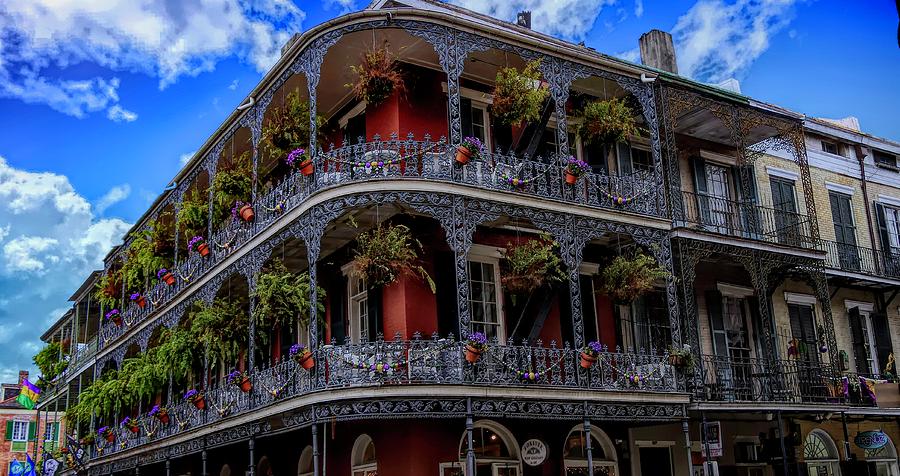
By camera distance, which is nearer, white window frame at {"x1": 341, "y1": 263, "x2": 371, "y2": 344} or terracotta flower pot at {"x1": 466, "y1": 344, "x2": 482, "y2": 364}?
terracotta flower pot at {"x1": 466, "y1": 344, "x2": 482, "y2": 364}

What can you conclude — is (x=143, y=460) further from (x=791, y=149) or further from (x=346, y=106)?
(x=791, y=149)

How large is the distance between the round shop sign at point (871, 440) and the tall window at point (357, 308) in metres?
11.2

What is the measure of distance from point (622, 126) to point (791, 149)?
Answer: 7.14m

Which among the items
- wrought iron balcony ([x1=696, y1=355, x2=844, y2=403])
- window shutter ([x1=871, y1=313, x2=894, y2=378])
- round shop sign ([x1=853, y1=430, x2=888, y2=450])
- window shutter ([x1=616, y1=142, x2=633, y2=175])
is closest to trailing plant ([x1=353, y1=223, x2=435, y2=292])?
window shutter ([x1=616, y1=142, x2=633, y2=175])

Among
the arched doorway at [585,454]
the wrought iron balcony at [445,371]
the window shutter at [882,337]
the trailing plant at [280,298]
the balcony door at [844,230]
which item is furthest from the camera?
the balcony door at [844,230]

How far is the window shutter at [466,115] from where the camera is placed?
17.3 m

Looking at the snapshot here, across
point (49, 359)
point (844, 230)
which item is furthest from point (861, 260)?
point (49, 359)

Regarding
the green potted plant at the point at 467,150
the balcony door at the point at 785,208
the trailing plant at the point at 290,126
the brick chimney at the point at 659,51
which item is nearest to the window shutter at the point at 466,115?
the green potted plant at the point at 467,150

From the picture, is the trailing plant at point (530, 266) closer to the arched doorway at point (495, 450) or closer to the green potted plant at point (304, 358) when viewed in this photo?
the arched doorway at point (495, 450)

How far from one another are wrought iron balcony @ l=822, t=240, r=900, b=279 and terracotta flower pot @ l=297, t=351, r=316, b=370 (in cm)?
1334

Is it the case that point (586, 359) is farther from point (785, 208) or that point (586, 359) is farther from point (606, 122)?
point (785, 208)

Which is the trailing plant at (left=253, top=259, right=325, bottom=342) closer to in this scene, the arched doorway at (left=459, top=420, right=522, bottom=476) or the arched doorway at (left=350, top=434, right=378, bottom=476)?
the arched doorway at (left=350, top=434, right=378, bottom=476)

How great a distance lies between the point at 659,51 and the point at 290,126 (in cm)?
1070

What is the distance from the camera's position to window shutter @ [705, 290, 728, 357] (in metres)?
19.6
